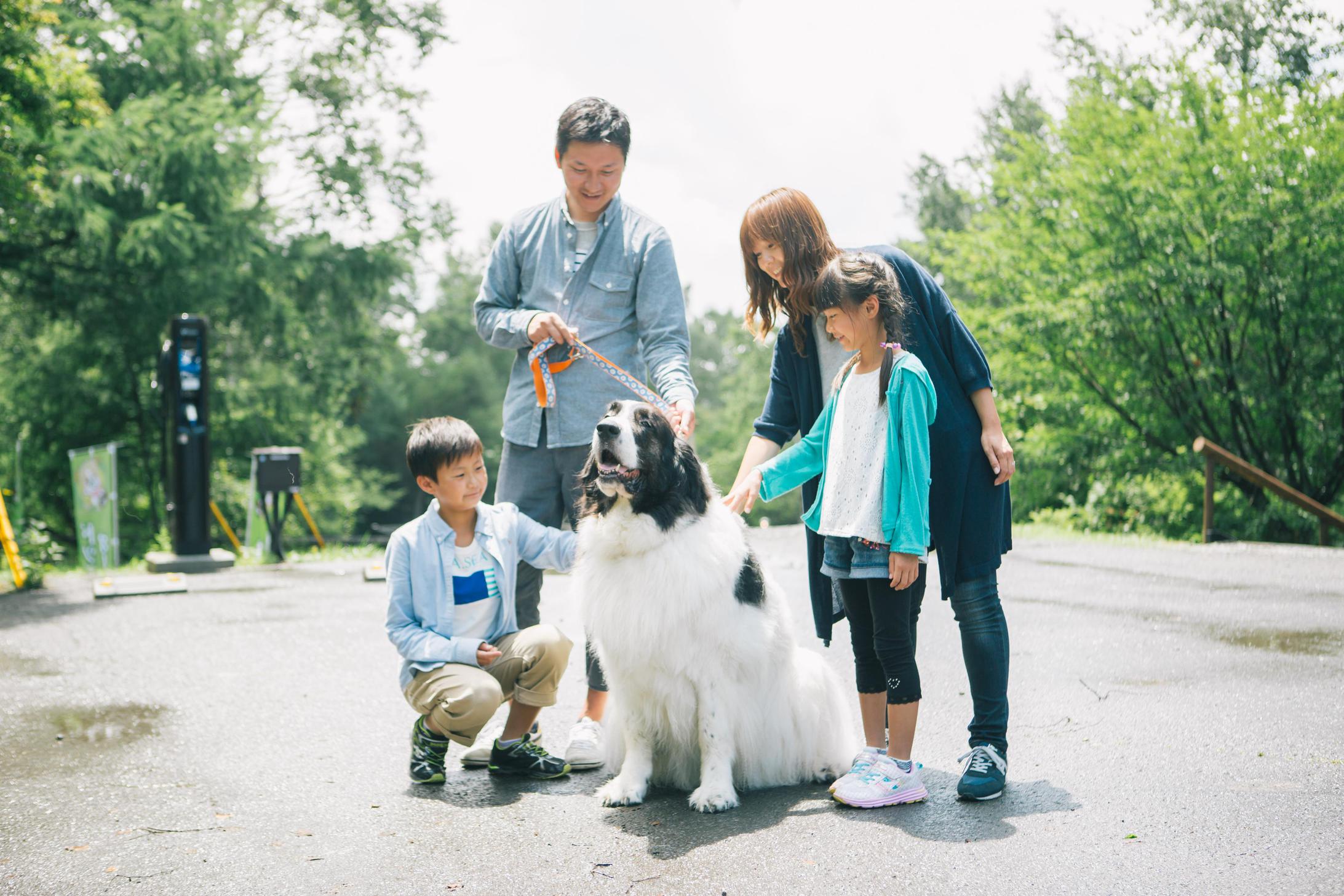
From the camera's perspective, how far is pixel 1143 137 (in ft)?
54.0

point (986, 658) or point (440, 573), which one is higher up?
point (440, 573)

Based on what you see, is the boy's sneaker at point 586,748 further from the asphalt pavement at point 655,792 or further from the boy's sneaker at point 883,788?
the boy's sneaker at point 883,788

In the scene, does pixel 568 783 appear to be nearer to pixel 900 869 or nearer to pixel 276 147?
pixel 900 869

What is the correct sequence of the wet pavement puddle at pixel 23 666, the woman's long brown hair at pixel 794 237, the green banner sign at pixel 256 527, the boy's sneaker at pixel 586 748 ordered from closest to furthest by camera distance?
the woman's long brown hair at pixel 794 237 < the boy's sneaker at pixel 586 748 < the wet pavement puddle at pixel 23 666 < the green banner sign at pixel 256 527

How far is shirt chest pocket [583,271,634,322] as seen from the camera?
4.15 m

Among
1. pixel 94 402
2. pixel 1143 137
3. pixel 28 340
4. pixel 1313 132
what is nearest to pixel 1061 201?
pixel 1143 137

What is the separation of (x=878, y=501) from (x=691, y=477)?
2.00 feet

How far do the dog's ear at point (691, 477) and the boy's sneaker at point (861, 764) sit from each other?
959 millimetres

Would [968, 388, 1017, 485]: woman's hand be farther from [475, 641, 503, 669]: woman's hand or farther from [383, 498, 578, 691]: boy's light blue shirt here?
[475, 641, 503, 669]: woman's hand

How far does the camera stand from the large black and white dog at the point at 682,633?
342cm

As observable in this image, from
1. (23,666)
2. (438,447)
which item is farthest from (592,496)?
(23,666)

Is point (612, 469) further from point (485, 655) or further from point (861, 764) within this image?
point (861, 764)

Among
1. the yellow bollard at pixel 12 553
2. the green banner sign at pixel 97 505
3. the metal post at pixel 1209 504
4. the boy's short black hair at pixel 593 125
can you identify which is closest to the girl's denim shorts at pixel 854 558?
the boy's short black hair at pixel 593 125

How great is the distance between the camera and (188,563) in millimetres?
11070
